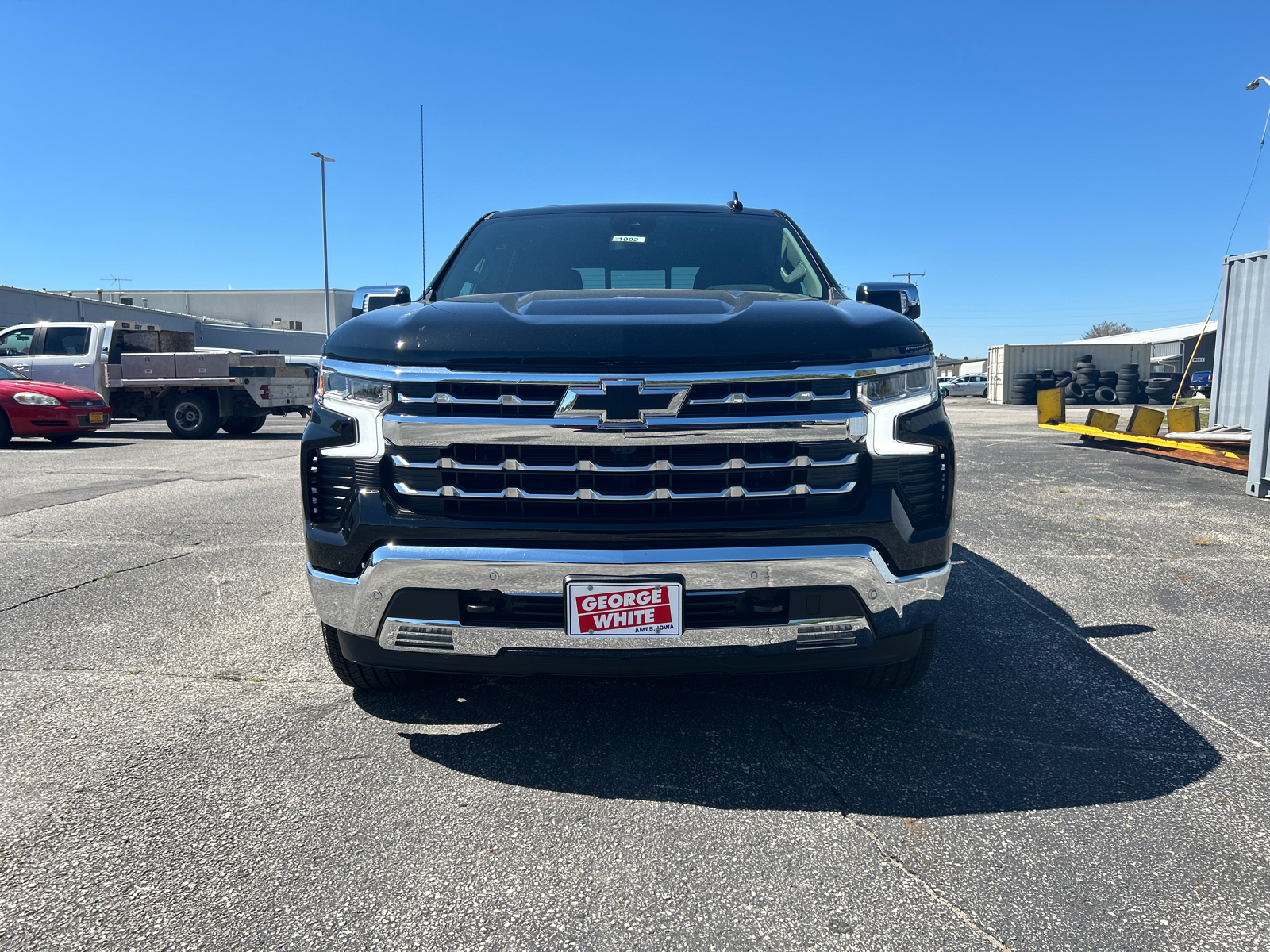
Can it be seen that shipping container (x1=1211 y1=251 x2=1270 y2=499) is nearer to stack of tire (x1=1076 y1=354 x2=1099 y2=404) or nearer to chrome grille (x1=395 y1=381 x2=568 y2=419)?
chrome grille (x1=395 y1=381 x2=568 y2=419)

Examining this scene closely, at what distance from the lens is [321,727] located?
2.94 m

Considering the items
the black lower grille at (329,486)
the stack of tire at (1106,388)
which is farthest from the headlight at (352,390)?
the stack of tire at (1106,388)

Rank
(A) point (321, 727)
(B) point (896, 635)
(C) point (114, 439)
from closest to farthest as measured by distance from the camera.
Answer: (B) point (896, 635) → (A) point (321, 727) → (C) point (114, 439)

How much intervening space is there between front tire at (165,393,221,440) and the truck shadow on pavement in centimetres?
1397

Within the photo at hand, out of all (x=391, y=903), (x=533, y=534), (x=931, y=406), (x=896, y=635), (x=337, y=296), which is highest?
(x=337, y=296)

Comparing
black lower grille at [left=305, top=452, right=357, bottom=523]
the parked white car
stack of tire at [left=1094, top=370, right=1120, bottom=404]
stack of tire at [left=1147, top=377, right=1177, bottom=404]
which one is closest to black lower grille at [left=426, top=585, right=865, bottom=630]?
black lower grille at [left=305, top=452, right=357, bottom=523]

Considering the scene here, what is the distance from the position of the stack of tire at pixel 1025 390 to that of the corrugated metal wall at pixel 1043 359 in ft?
9.01

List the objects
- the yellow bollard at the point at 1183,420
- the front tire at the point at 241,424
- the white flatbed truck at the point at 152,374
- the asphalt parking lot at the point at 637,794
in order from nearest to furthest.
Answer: the asphalt parking lot at the point at 637,794 → the yellow bollard at the point at 1183,420 → the white flatbed truck at the point at 152,374 → the front tire at the point at 241,424

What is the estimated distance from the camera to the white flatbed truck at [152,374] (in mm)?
15031

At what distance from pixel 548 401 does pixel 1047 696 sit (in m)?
2.21

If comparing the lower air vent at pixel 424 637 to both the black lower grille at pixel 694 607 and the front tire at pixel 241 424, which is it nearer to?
the black lower grille at pixel 694 607

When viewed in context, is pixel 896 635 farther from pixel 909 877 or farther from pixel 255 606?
pixel 255 606

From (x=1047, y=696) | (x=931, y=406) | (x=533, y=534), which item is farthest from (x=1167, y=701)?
(x=533, y=534)

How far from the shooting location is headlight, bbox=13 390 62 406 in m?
12.5
